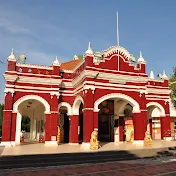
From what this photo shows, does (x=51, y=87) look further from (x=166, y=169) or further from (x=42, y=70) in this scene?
(x=166, y=169)

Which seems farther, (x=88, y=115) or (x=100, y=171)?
(x=88, y=115)

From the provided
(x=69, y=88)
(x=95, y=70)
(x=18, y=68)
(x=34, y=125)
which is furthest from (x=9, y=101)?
(x=34, y=125)

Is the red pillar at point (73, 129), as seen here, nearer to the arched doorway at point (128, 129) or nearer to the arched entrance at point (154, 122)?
the arched doorway at point (128, 129)

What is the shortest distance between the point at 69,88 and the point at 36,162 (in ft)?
35.8

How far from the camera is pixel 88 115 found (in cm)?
1689

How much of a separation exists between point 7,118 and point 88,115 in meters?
6.56

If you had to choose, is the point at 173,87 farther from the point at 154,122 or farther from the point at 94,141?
the point at 94,141

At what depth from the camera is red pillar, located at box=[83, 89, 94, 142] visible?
1666 cm

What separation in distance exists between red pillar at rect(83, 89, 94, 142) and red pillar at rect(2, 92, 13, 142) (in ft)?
19.9

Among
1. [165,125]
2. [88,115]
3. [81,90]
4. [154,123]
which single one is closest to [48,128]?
[88,115]

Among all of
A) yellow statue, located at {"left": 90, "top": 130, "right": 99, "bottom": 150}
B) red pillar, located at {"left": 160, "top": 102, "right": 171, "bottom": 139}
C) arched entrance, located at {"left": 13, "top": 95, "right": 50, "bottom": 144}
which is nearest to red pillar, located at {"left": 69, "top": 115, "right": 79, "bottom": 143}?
arched entrance, located at {"left": 13, "top": 95, "right": 50, "bottom": 144}

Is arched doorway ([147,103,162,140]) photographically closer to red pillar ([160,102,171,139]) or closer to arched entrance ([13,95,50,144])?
red pillar ([160,102,171,139])

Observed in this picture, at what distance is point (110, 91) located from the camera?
18.3m

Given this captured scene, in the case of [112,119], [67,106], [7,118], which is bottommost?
[112,119]
